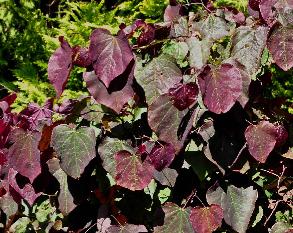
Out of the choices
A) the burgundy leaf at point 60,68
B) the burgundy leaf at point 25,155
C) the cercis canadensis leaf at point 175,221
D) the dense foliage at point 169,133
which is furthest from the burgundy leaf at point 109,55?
the cercis canadensis leaf at point 175,221

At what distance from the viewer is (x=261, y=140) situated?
1526 millimetres

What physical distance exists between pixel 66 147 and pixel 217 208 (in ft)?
1.63

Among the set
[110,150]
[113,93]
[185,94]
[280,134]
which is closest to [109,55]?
[113,93]

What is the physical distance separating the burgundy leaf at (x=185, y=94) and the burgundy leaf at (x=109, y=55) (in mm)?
160

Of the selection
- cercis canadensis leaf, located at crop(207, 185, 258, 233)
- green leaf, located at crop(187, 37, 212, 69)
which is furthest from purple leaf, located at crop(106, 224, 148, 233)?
green leaf, located at crop(187, 37, 212, 69)

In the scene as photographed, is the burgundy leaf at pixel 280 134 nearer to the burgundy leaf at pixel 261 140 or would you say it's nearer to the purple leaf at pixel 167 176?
the burgundy leaf at pixel 261 140

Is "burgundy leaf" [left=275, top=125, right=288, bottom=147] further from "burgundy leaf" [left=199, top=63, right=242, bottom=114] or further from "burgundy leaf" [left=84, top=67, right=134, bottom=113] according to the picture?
"burgundy leaf" [left=84, top=67, right=134, bottom=113]

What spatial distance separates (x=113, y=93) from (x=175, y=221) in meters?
0.48

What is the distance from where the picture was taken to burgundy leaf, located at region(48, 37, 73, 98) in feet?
5.04

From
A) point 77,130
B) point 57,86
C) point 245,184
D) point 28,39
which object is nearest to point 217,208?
point 245,184

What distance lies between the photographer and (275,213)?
188 cm

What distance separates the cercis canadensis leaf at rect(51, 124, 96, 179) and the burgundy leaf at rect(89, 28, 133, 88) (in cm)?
24

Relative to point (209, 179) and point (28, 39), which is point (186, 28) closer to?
point (209, 179)

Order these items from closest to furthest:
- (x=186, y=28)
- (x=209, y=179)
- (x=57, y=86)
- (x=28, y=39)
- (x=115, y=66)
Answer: (x=115, y=66) < (x=57, y=86) < (x=186, y=28) < (x=209, y=179) < (x=28, y=39)
